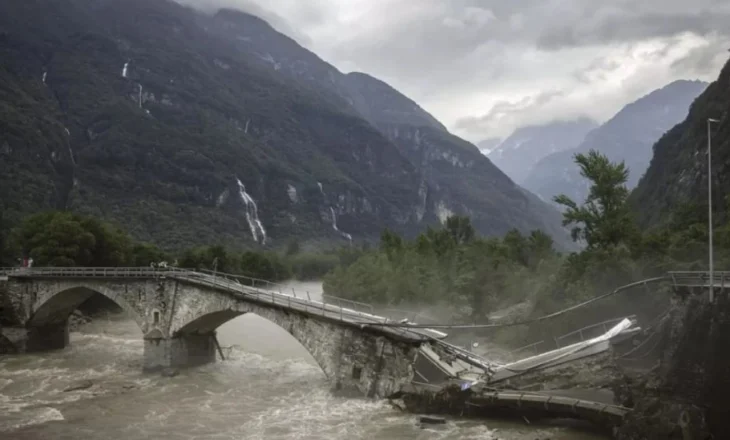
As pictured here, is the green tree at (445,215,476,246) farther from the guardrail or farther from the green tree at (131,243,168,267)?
the guardrail

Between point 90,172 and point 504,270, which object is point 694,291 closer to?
point 504,270

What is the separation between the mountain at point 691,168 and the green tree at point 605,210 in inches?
620

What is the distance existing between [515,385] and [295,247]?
11610cm

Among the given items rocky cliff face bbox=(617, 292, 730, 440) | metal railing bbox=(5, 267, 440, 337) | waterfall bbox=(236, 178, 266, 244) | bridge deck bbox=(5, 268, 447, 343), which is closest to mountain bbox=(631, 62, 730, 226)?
rocky cliff face bbox=(617, 292, 730, 440)

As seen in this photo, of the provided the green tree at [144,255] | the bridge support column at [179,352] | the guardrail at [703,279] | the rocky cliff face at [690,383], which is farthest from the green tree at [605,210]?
the green tree at [144,255]

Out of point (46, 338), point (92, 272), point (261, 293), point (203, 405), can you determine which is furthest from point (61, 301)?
point (203, 405)

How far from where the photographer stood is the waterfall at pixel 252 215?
176 metres

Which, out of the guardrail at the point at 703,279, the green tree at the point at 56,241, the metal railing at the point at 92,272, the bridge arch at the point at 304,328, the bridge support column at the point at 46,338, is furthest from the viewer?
the green tree at the point at 56,241

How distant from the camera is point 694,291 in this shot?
20453mm

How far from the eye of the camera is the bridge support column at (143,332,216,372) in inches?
1543

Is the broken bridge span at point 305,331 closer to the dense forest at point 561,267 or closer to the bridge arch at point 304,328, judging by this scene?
the bridge arch at point 304,328

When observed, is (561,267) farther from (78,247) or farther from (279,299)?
(78,247)

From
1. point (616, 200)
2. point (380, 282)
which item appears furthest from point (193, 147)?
point (616, 200)

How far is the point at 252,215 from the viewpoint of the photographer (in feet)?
621
